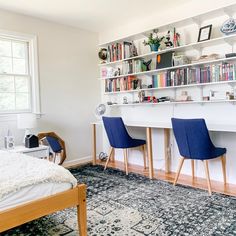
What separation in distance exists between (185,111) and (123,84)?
112cm

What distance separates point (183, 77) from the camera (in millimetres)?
3420

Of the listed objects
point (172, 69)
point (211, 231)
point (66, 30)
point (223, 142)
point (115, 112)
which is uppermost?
point (66, 30)

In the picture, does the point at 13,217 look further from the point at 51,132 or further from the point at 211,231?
the point at 51,132

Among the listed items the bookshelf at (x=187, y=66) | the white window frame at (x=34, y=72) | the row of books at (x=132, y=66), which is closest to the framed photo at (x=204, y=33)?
the bookshelf at (x=187, y=66)

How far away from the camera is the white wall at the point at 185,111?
127 inches

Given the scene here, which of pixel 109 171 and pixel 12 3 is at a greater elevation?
pixel 12 3

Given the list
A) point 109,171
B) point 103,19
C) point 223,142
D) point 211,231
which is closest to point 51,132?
point 109,171

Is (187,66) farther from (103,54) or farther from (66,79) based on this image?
(66,79)

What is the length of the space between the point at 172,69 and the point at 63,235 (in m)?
2.54

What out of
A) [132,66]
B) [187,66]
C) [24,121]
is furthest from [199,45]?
[24,121]

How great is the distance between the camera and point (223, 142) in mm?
3268

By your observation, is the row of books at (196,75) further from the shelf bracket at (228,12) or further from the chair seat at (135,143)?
the chair seat at (135,143)

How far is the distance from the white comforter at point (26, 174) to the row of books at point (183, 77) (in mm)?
2147

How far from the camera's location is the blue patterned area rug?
6.75 feet
